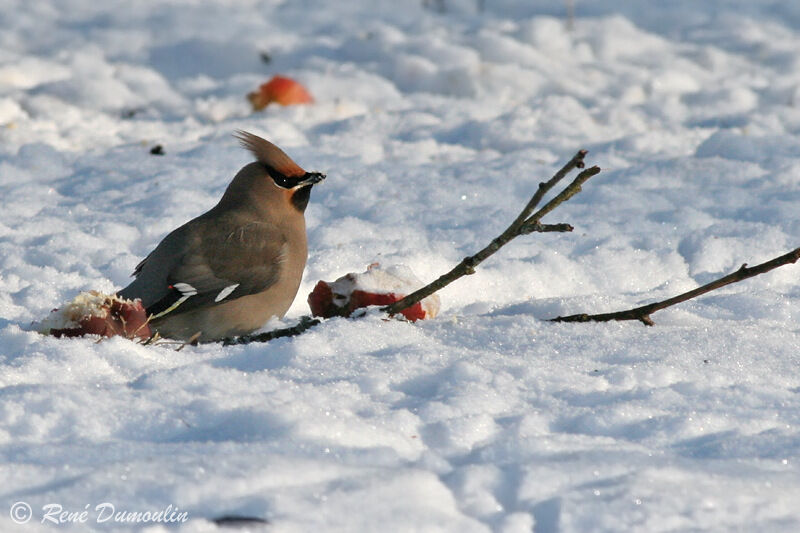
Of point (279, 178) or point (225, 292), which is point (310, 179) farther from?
point (225, 292)

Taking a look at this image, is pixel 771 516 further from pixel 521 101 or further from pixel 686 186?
pixel 521 101

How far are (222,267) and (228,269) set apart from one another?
0.07ft

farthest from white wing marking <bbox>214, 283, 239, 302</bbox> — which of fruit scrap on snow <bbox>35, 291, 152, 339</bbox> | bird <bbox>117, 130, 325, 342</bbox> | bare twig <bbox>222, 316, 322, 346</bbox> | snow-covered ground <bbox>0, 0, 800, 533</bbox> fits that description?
snow-covered ground <bbox>0, 0, 800, 533</bbox>

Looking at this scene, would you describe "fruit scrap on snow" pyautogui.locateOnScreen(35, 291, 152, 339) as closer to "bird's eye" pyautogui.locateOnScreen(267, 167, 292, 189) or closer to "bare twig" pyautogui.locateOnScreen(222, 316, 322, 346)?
"bare twig" pyautogui.locateOnScreen(222, 316, 322, 346)

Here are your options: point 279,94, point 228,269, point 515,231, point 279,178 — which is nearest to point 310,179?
point 279,178

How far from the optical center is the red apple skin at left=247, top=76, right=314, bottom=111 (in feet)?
20.5

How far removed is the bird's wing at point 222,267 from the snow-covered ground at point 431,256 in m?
0.40

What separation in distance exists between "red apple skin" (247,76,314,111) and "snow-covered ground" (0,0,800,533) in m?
0.08

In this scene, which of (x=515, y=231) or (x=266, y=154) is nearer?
(x=515, y=231)

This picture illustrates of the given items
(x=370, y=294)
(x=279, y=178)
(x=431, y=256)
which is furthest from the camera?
(x=431, y=256)

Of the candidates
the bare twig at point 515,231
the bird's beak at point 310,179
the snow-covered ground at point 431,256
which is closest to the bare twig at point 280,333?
the snow-covered ground at point 431,256

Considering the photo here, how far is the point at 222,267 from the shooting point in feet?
11.6

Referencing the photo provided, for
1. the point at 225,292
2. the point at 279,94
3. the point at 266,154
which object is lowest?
the point at 279,94

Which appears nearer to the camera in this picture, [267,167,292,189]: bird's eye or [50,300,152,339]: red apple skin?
[50,300,152,339]: red apple skin
